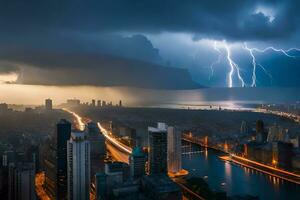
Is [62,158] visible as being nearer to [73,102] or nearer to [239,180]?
[239,180]

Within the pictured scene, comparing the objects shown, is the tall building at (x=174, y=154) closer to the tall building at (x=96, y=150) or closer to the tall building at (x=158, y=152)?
the tall building at (x=158, y=152)

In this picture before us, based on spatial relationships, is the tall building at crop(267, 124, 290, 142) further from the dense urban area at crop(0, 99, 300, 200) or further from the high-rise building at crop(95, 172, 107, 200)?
the high-rise building at crop(95, 172, 107, 200)

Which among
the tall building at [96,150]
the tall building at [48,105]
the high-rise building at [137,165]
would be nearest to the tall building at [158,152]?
the high-rise building at [137,165]

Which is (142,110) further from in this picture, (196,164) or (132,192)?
(132,192)

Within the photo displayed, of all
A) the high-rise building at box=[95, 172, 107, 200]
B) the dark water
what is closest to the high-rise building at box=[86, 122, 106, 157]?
the dark water

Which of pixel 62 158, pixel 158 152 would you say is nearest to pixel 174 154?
pixel 158 152
